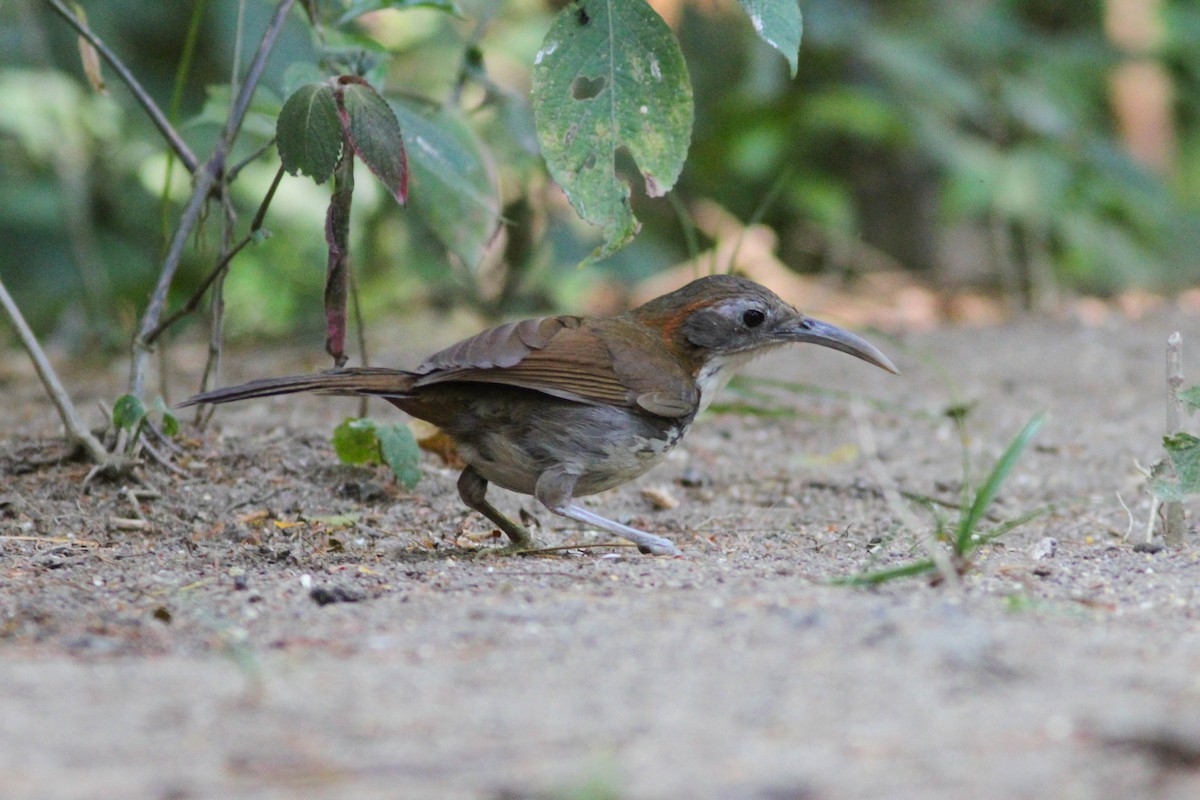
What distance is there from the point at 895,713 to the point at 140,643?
4.74 ft

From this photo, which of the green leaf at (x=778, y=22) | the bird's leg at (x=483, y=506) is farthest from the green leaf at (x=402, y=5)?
the bird's leg at (x=483, y=506)

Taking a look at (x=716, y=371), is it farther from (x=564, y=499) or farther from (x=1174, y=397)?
(x=1174, y=397)

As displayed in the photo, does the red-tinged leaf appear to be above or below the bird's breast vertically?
above

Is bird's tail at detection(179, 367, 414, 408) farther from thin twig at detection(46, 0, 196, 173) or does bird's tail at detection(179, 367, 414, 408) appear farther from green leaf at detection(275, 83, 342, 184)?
thin twig at detection(46, 0, 196, 173)

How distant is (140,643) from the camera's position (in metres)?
2.72

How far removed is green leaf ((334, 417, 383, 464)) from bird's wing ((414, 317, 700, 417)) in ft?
1.74

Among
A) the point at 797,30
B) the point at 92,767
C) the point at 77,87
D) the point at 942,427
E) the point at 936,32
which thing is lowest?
the point at 92,767

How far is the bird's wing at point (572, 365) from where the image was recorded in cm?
397

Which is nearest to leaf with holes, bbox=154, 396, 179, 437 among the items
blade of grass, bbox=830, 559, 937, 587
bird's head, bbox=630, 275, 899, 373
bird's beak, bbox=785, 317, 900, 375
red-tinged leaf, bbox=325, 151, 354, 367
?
red-tinged leaf, bbox=325, 151, 354, 367

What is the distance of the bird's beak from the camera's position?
4633 mm

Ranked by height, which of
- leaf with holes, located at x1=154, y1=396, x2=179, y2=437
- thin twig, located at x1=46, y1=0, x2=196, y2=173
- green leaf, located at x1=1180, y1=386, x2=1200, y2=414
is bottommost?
leaf with holes, located at x1=154, y1=396, x2=179, y2=437

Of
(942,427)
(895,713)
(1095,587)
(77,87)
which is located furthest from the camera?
(77,87)

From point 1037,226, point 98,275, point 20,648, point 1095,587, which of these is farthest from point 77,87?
point 1095,587

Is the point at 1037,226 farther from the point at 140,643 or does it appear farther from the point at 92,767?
the point at 92,767
